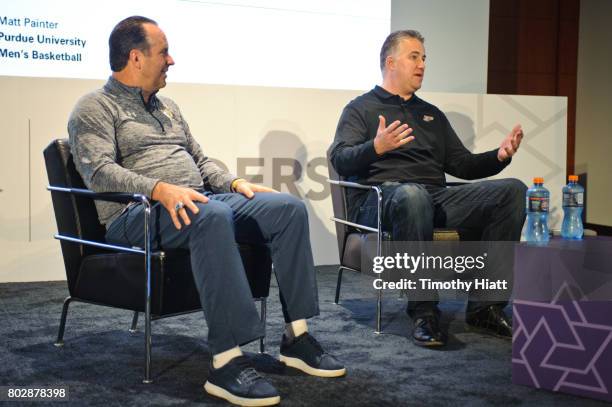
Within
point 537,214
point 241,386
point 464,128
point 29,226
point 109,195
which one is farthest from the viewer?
point 464,128

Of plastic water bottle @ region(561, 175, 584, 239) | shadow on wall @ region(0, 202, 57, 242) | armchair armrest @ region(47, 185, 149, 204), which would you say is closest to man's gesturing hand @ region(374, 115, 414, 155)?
plastic water bottle @ region(561, 175, 584, 239)

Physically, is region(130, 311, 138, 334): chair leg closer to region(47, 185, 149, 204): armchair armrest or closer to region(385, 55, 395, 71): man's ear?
region(47, 185, 149, 204): armchair armrest

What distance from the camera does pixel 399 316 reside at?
3.05 meters

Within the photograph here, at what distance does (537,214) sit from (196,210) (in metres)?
1.26

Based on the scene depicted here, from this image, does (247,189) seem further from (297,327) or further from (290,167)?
(290,167)

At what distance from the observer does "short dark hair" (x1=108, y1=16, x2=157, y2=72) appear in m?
2.41

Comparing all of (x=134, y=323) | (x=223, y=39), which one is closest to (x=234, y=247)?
(x=134, y=323)

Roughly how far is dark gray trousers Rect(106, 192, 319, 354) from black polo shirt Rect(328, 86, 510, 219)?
671 mm

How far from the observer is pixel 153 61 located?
2420mm

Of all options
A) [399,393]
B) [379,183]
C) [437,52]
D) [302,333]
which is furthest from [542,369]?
[437,52]

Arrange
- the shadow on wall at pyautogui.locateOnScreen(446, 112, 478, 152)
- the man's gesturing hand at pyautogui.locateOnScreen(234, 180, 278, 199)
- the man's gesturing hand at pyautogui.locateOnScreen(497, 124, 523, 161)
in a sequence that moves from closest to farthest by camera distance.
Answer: the man's gesturing hand at pyautogui.locateOnScreen(234, 180, 278, 199) < the man's gesturing hand at pyautogui.locateOnScreen(497, 124, 523, 161) < the shadow on wall at pyautogui.locateOnScreen(446, 112, 478, 152)

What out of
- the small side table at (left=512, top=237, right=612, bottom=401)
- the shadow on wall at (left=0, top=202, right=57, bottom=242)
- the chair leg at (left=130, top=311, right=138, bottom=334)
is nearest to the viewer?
the small side table at (left=512, top=237, right=612, bottom=401)

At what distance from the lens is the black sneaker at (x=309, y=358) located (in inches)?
84.7

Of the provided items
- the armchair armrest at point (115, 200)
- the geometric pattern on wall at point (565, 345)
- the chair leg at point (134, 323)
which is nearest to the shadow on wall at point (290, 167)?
the chair leg at point (134, 323)
